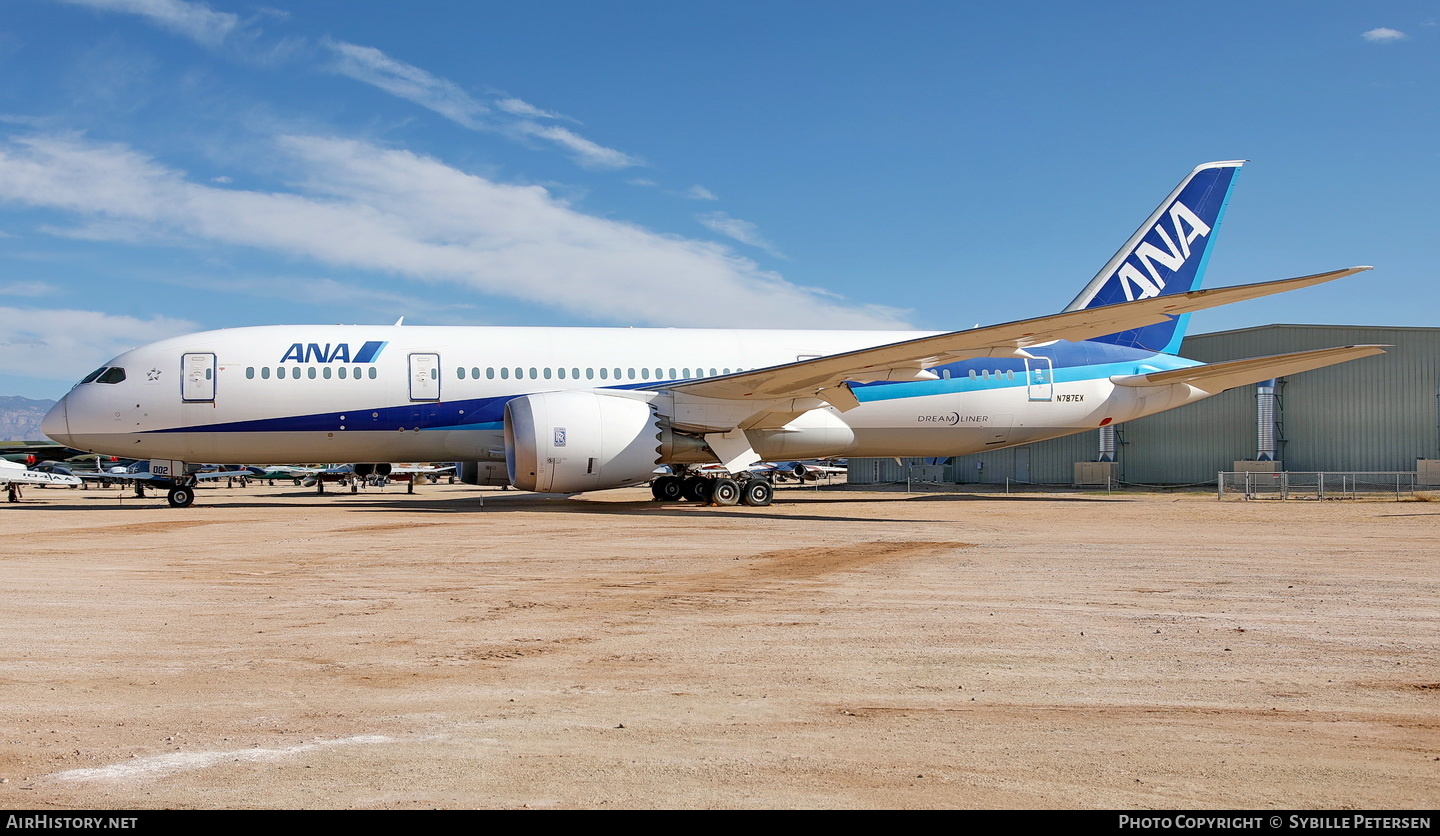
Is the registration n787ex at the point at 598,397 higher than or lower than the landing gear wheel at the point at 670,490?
higher

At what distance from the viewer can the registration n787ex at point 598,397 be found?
58.0 ft

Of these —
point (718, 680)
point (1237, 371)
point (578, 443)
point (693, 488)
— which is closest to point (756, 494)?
point (693, 488)

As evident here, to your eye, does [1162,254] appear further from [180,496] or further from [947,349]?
[180,496]

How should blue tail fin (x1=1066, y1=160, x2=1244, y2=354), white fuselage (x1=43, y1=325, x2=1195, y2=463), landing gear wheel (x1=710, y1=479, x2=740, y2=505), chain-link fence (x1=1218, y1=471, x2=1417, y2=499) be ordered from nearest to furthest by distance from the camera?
white fuselage (x1=43, y1=325, x2=1195, y2=463)
landing gear wheel (x1=710, y1=479, x2=740, y2=505)
blue tail fin (x1=1066, y1=160, x2=1244, y2=354)
chain-link fence (x1=1218, y1=471, x2=1417, y2=499)

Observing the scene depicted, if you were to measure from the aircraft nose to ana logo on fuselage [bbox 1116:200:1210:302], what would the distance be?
2280 centimetres

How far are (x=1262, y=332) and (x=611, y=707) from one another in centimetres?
3552

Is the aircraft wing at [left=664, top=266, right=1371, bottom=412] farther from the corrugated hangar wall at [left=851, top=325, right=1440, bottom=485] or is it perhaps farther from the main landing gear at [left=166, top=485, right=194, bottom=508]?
the corrugated hangar wall at [left=851, top=325, right=1440, bottom=485]

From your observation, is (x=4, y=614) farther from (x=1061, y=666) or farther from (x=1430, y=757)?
(x=1430, y=757)

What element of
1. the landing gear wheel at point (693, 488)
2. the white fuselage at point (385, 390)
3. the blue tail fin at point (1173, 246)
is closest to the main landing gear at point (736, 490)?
the landing gear wheel at point (693, 488)

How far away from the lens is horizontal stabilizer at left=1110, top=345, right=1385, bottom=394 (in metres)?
20.4

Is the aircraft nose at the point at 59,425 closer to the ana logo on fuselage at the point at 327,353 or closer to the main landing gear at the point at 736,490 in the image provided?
the ana logo on fuselage at the point at 327,353

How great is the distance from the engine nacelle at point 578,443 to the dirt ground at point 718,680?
6.53 m

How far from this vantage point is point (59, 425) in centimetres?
1958

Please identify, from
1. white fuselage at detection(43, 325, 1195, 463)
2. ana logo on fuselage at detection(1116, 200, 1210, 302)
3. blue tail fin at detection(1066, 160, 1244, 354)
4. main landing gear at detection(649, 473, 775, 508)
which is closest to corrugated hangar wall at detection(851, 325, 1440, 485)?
blue tail fin at detection(1066, 160, 1244, 354)
